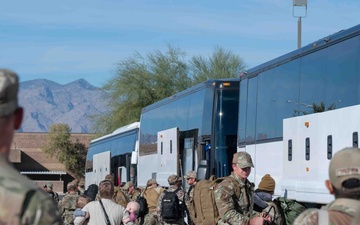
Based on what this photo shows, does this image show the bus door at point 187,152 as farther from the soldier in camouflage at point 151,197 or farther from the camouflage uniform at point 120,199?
the camouflage uniform at point 120,199

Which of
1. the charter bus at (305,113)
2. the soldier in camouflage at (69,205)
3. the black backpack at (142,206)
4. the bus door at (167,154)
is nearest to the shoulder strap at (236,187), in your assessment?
the charter bus at (305,113)

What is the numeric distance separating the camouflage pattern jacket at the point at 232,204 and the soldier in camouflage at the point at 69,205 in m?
7.13

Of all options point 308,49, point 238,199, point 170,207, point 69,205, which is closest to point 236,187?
point 238,199

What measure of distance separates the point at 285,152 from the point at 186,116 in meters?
8.50

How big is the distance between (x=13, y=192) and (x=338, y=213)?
159 cm

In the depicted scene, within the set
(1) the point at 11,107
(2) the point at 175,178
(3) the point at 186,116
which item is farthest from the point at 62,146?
(1) the point at 11,107

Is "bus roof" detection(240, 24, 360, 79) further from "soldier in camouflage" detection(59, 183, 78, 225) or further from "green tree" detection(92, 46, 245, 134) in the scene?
"green tree" detection(92, 46, 245, 134)

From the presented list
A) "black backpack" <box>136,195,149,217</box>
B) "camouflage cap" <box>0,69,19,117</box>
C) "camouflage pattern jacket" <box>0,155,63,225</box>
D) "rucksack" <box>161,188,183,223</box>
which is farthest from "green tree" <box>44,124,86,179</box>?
"camouflage pattern jacket" <box>0,155,63,225</box>

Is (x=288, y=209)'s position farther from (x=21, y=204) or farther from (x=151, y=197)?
(x=21, y=204)

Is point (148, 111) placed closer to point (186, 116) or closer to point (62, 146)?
point (186, 116)

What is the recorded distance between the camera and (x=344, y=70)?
1490 cm

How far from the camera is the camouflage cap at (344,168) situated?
15.2 feet

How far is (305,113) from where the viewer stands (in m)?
16.9

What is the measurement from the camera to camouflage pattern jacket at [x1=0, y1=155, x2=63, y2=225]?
3.68 metres
